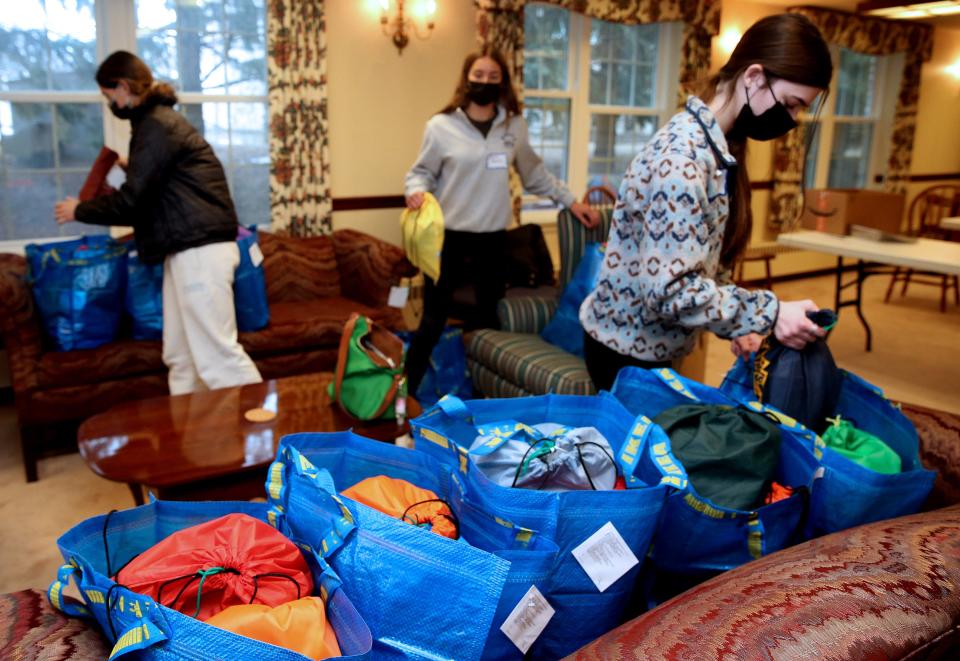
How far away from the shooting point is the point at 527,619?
111 centimetres

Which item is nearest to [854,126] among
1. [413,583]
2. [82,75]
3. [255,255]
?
[255,255]

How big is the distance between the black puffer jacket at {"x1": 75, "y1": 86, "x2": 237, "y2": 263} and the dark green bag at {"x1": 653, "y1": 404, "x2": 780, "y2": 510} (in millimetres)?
2183

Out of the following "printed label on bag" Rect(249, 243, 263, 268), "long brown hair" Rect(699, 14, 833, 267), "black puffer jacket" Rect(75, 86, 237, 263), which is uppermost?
"long brown hair" Rect(699, 14, 833, 267)

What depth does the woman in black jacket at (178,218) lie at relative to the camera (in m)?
2.79

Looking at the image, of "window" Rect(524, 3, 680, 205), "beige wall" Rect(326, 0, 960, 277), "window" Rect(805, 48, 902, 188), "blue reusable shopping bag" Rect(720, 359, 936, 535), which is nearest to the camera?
"blue reusable shopping bag" Rect(720, 359, 936, 535)

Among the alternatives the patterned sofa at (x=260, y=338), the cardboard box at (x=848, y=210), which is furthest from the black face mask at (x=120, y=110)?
the cardboard box at (x=848, y=210)

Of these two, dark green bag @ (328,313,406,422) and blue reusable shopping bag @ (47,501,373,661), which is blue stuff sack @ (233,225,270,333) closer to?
dark green bag @ (328,313,406,422)

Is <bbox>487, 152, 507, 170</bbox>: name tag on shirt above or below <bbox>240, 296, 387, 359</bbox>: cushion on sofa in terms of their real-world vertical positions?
above

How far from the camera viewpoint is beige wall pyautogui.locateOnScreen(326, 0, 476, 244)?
430 centimetres

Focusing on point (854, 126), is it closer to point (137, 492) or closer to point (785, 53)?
point (785, 53)

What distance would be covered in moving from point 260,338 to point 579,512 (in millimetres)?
2559

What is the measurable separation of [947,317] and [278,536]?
19.9 feet

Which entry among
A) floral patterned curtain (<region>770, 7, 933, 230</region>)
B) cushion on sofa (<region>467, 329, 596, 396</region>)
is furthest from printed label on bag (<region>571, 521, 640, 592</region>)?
floral patterned curtain (<region>770, 7, 933, 230</region>)

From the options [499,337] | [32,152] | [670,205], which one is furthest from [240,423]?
[32,152]
